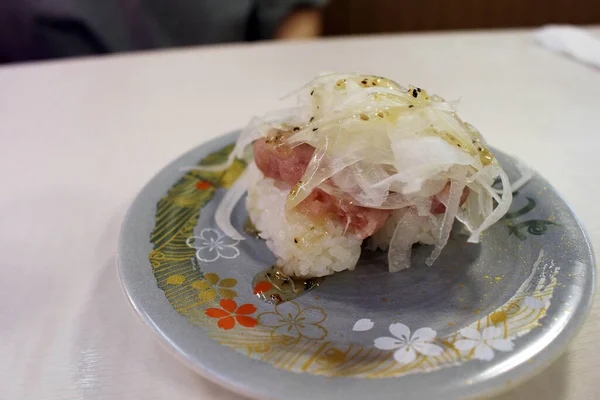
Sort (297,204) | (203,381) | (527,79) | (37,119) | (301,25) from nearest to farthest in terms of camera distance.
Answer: (203,381)
(297,204)
(37,119)
(527,79)
(301,25)

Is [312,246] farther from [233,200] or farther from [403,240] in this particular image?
[233,200]

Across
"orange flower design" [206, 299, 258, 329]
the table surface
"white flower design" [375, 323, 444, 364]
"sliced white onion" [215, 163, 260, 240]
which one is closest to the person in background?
the table surface

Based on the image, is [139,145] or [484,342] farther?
[139,145]

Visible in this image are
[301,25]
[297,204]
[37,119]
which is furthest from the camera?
[301,25]

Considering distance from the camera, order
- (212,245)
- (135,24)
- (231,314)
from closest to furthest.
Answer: (231,314) → (212,245) → (135,24)

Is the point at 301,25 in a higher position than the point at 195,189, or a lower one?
higher

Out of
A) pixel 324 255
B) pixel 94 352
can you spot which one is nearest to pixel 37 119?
pixel 94 352

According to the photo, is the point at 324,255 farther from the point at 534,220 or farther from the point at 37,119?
the point at 37,119

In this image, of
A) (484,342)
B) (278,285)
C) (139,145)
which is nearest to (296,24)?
(139,145)
